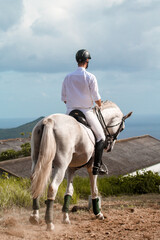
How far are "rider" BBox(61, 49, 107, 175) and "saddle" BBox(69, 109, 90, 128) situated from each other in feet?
0.21

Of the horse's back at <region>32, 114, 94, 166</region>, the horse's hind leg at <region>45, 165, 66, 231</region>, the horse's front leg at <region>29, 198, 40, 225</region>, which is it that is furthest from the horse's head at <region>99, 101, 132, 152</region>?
the horse's front leg at <region>29, 198, 40, 225</region>

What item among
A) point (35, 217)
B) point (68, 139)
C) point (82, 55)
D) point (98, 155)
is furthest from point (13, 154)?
point (68, 139)

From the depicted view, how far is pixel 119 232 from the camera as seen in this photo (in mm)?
6086

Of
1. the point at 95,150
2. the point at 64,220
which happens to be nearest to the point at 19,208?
the point at 64,220

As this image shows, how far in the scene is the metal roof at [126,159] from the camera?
13.4 m

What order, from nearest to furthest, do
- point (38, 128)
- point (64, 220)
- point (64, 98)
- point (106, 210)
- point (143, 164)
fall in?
point (38, 128)
point (64, 220)
point (64, 98)
point (106, 210)
point (143, 164)

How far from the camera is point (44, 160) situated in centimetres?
531

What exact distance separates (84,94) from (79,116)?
498 mm

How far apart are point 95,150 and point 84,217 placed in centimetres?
178

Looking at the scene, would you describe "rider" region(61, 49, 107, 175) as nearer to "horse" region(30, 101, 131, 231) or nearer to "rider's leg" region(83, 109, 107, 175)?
"rider's leg" region(83, 109, 107, 175)

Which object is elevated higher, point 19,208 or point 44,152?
point 44,152

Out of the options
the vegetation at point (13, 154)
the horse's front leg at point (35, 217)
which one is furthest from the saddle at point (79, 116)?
the vegetation at point (13, 154)

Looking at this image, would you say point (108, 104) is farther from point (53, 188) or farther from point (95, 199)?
point (53, 188)

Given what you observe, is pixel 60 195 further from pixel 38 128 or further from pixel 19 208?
pixel 38 128
